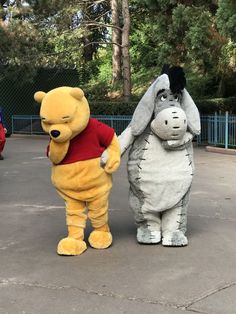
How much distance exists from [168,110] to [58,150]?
1.20 metres

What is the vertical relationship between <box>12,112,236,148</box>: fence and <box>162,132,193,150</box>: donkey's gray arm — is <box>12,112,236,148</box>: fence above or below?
below

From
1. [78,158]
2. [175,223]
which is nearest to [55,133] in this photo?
[78,158]

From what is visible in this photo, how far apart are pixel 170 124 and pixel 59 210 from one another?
2834 millimetres

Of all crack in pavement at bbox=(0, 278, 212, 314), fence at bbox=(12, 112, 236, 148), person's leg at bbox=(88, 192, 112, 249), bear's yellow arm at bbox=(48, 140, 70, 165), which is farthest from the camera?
fence at bbox=(12, 112, 236, 148)

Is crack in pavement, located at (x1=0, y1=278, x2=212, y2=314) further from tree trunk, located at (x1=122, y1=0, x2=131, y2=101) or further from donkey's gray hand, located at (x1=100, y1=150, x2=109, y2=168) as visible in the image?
tree trunk, located at (x1=122, y1=0, x2=131, y2=101)

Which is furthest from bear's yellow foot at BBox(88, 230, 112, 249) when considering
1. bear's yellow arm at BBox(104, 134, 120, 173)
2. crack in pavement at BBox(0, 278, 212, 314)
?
crack in pavement at BBox(0, 278, 212, 314)

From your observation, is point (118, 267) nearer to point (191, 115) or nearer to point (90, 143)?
point (90, 143)

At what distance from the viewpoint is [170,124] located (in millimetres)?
5332

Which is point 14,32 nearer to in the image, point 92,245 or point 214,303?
point 92,245

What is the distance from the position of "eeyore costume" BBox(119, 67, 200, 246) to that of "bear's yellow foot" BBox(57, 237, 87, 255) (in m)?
0.69

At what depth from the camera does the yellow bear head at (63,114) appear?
5109 millimetres

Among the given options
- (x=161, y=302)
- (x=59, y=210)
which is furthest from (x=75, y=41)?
(x=161, y=302)

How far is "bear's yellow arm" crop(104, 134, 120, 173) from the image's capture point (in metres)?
5.34

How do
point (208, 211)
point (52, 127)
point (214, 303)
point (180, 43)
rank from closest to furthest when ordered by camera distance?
point (214, 303), point (52, 127), point (208, 211), point (180, 43)
